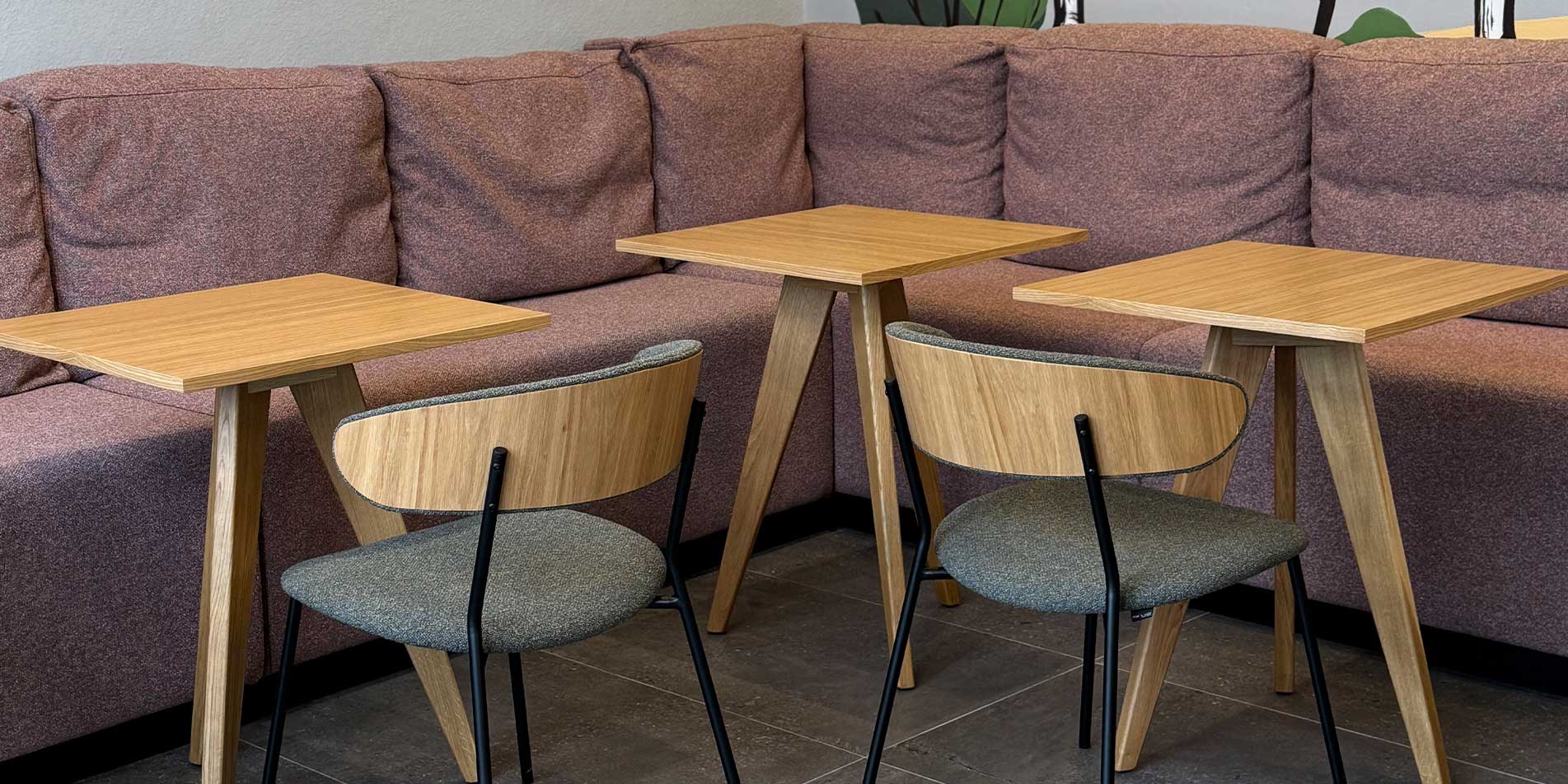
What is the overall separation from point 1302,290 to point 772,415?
1028 millimetres

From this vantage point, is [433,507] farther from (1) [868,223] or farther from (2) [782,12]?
(2) [782,12]

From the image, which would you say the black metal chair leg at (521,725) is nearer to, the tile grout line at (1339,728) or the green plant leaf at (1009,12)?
the tile grout line at (1339,728)

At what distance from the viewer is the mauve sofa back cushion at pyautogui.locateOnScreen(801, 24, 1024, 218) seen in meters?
3.63

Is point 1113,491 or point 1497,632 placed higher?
point 1113,491

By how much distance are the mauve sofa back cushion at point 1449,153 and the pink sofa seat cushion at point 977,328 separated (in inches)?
17.3

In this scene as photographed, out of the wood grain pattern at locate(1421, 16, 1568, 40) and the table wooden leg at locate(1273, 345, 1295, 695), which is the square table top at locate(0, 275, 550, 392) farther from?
the wood grain pattern at locate(1421, 16, 1568, 40)

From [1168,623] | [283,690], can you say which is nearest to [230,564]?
[283,690]

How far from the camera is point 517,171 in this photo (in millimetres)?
3332

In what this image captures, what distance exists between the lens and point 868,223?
9.62 feet

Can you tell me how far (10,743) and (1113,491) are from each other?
62.2 inches

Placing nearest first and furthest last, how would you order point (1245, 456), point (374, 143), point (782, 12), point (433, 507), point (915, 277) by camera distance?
point (433, 507) → point (1245, 456) → point (374, 143) → point (915, 277) → point (782, 12)

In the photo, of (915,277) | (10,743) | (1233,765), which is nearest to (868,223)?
(915,277)

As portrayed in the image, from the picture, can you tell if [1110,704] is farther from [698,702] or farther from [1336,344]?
[698,702]

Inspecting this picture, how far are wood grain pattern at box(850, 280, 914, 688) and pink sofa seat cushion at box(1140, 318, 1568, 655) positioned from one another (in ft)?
2.15
